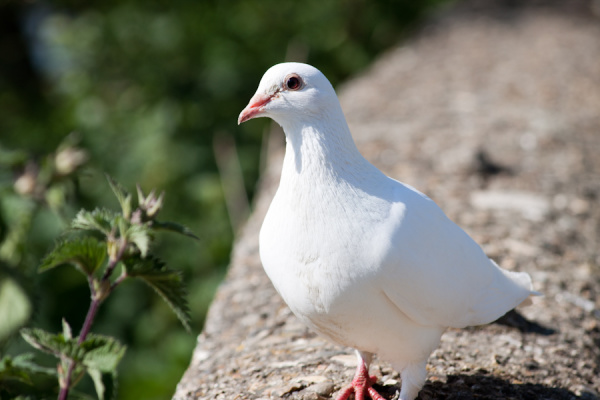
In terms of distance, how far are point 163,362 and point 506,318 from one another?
8.44 ft

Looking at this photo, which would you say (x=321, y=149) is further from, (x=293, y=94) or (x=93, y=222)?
(x=93, y=222)

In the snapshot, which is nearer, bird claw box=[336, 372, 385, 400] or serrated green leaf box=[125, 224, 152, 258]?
serrated green leaf box=[125, 224, 152, 258]

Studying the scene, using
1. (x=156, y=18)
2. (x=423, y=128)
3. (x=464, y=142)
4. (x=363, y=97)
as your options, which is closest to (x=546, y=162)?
(x=464, y=142)

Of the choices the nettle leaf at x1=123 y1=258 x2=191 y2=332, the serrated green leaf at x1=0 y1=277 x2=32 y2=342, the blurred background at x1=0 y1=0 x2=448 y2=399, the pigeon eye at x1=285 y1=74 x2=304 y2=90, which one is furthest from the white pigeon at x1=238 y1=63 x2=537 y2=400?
the blurred background at x1=0 y1=0 x2=448 y2=399

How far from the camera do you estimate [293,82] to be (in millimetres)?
2180

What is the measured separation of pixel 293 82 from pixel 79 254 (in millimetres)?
855

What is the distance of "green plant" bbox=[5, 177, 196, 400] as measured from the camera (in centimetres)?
205

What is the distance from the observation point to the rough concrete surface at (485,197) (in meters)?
2.62

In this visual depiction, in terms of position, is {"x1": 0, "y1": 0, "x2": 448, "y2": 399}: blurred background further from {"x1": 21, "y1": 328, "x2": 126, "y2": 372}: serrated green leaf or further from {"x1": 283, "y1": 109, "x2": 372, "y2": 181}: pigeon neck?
{"x1": 283, "y1": 109, "x2": 372, "y2": 181}: pigeon neck

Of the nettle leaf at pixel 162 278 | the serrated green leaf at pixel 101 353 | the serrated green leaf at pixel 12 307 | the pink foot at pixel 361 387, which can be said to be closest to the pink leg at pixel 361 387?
the pink foot at pixel 361 387

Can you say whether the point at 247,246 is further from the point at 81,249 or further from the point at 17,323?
the point at 81,249

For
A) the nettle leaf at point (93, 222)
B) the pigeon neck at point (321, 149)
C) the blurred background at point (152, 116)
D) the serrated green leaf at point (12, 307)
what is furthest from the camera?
the blurred background at point (152, 116)

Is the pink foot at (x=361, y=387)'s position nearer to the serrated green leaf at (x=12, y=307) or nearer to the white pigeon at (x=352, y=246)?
the white pigeon at (x=352, y=246)

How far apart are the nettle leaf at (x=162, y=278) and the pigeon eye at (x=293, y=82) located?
2.29 ft
